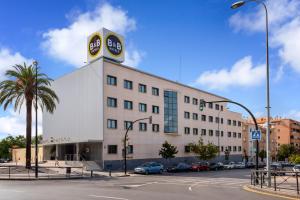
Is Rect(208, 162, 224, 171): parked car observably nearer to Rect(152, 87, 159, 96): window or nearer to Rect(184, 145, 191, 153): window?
Rect(184, 145, 191, 153): window

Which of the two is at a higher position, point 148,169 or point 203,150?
point 203,150

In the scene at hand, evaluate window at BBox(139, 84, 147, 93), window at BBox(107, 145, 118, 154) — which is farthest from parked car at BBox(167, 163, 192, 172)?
window at BBox(139, 84, 147, 93)

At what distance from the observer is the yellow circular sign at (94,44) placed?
2166 inches

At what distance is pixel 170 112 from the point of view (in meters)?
63.3

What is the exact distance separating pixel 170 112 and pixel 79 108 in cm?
1684

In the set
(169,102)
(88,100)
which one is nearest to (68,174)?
(88,100)

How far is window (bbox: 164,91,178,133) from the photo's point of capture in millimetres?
62219

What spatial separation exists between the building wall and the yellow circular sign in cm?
322

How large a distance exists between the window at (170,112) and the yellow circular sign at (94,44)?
47.3ft

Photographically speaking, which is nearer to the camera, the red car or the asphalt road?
the asphalt road

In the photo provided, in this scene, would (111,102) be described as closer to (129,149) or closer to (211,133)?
(129,149)

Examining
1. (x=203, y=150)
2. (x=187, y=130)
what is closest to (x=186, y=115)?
(x=187, y=130)

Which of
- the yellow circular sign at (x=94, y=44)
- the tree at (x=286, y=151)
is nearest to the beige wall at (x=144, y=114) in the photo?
the yellow circular sign at (x=94, y=44)

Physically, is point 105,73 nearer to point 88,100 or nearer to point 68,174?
point 88,100
